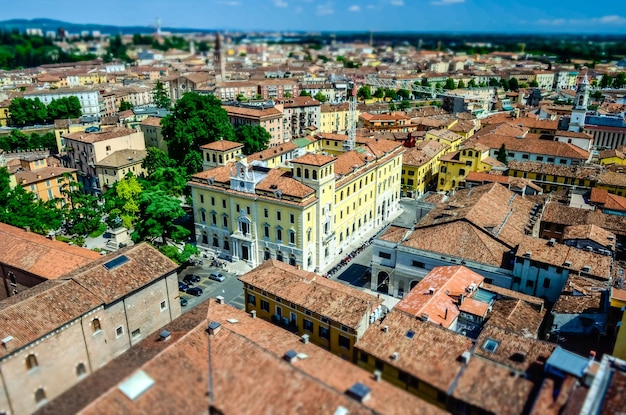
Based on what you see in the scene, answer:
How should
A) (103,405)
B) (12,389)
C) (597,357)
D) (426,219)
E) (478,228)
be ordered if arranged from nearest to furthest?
(103,405)
(12,389)
(597,357)
(478,228)
(426,219)

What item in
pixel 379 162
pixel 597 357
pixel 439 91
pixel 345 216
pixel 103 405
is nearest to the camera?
pixel 103 405

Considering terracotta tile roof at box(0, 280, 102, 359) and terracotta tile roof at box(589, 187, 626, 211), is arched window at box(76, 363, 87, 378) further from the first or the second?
terracotta tile roof at box(589, 187, 626, 211)

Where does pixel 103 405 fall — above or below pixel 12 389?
above

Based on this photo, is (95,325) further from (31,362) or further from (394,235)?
(394,235)

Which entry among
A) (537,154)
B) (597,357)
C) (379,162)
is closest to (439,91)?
(537,154)

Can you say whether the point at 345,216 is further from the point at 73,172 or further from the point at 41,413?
the point at 73,172

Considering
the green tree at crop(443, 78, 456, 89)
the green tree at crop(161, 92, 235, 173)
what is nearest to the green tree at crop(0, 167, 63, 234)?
the green tree at crop(161, 92, 235, 173)
